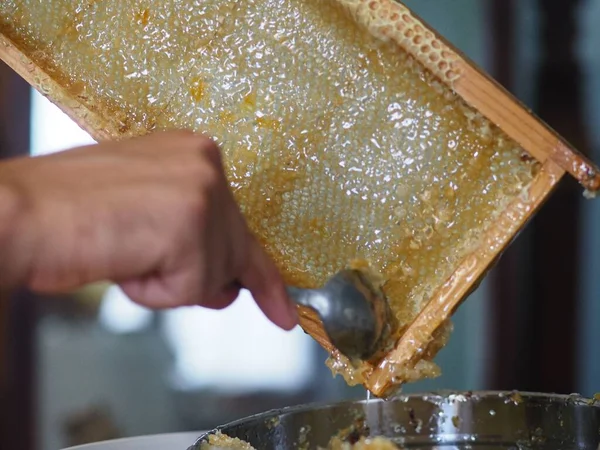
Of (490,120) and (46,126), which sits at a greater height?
(46,126)

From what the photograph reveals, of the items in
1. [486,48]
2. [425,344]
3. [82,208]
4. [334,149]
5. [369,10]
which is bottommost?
[425,344]

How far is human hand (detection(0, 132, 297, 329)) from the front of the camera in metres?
0.68

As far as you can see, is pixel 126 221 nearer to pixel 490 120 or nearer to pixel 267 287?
pixel 267 287

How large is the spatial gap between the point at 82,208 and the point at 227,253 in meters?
0.14

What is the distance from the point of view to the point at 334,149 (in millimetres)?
1082

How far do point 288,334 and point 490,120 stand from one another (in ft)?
6.66

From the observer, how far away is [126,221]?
2.28 feet

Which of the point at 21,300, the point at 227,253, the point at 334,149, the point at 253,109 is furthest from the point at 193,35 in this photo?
the point at 21,300

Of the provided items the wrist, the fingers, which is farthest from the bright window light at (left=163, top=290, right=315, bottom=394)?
the wrist

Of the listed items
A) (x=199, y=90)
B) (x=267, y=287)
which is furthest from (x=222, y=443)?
(x=199, y=90)

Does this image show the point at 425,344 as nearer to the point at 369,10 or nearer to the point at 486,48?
the point at 369,10

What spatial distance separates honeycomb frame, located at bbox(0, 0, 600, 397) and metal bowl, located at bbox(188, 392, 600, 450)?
0.56ft

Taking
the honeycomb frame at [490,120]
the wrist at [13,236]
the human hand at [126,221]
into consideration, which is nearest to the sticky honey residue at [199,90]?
the honeycomb frame at [490,120]

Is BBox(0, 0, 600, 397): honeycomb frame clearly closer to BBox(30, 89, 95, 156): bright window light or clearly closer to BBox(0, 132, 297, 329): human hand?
BBox(0, 132, 297, 329): human hand
